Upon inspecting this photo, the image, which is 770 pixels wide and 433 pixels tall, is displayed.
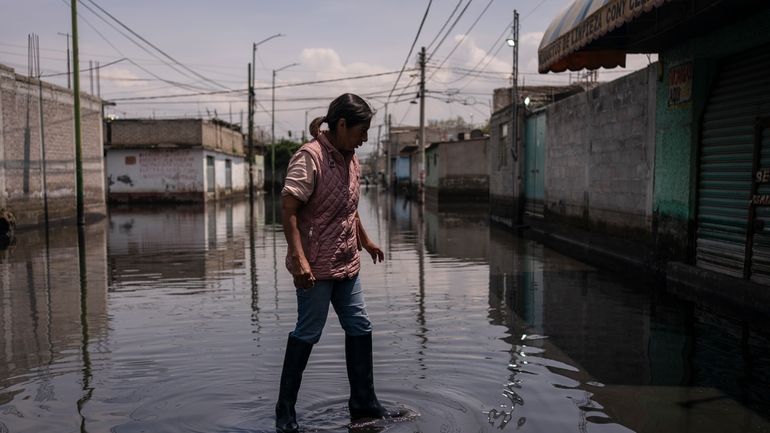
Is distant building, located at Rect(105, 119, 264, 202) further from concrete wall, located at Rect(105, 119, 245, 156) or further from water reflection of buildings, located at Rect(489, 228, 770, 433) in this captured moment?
water reflection of buildings, located at Rect(489, 228, 770, 433)

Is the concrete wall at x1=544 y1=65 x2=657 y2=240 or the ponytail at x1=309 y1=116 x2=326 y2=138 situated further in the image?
the concrete wall at x1=544 y1=65 x2=657 y2=240

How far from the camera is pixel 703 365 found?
5.00 metres

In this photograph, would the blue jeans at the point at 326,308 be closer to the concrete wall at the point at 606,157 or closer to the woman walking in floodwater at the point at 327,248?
the woman walking in floodwater at the point at 327,248

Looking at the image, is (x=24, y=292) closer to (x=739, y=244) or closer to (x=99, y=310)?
(x=99, y=310)

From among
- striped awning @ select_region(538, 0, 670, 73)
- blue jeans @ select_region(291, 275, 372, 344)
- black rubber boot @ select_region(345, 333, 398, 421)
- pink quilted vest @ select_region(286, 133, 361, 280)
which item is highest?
striped awning @ select_region(538, 0, 670, 73)

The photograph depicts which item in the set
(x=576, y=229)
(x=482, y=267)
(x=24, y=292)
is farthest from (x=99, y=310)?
(x=576, y=229)

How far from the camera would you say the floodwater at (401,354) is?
12.9 feet

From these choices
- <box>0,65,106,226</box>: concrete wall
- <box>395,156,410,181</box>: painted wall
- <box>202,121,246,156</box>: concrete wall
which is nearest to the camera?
<box>0,65,106,226</box>: concrete wall

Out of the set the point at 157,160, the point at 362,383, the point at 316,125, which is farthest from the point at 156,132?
the point at 362,383

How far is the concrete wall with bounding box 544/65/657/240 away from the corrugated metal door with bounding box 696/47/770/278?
1.66 meters

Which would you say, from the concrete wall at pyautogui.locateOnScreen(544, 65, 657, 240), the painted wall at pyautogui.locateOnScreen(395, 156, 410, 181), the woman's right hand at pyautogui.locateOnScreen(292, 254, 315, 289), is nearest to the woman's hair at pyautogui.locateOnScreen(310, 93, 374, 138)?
the woman's right hand at pyautogui.locateOnScreen(292, 254, 315, 289)

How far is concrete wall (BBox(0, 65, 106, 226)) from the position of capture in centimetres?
1888

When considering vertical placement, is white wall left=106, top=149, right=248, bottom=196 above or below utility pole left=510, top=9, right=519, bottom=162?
below

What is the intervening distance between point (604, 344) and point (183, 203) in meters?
32.5
